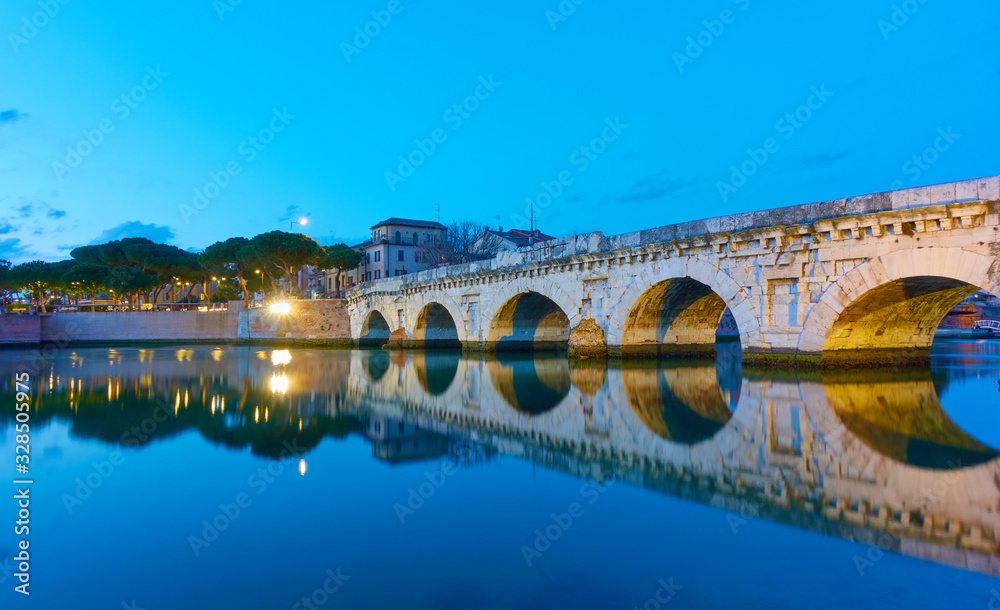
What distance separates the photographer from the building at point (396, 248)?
6094 cm

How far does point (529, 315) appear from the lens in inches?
1058

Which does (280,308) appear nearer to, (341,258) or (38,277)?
(341,258)

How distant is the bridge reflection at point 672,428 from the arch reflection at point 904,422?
41mm

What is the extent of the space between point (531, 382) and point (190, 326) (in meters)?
38.2

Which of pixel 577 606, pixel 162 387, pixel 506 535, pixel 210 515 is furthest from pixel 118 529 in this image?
pixel 162 387

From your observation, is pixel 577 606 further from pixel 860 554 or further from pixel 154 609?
pixel 154 609

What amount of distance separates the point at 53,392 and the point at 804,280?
1733 centimetres

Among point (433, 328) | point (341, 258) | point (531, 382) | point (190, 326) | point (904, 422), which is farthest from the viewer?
point (341, 258)

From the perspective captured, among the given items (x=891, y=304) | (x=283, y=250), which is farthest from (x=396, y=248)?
(x=891, y=304)

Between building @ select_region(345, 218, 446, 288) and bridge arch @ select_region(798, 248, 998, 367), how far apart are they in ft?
151

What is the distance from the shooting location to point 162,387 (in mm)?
15312

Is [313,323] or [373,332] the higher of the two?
[313,323]

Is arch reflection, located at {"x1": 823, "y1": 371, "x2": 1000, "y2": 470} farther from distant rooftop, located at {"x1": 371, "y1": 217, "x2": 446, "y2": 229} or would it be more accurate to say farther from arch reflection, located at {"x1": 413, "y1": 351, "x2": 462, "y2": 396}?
distant rooftop, located at {"x1": 371, "y1": 217, "x2": 446, "y2": 229}

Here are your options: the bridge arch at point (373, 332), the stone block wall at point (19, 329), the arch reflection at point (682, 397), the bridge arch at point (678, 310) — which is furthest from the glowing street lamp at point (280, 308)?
the arch reflection at point (682, 397)
